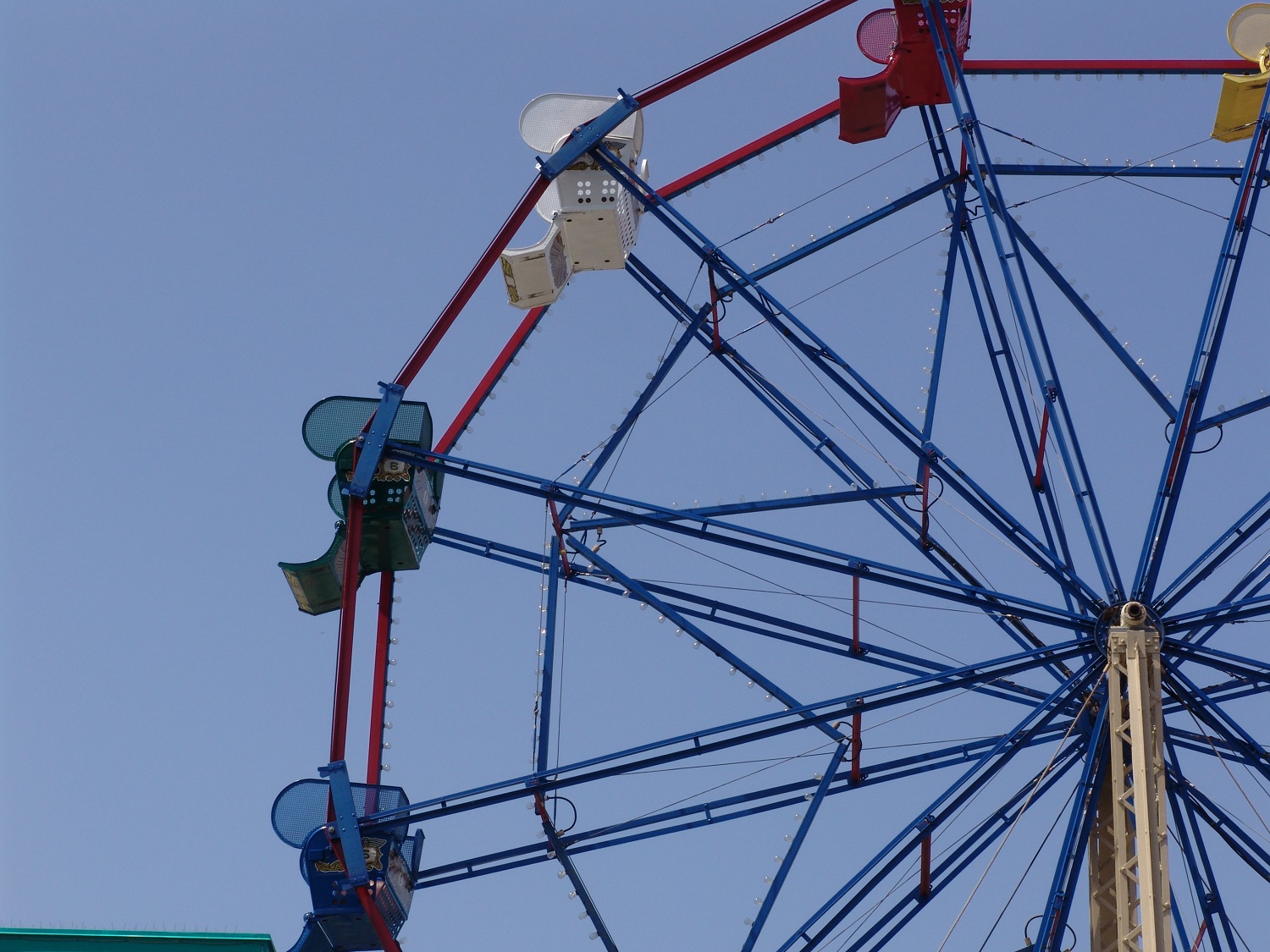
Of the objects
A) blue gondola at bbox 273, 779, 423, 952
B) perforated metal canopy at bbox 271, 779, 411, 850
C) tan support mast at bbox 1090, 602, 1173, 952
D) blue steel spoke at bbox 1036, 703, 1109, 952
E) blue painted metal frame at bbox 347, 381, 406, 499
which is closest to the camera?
tan support mast at bbox 1090, 602, 1173, 952

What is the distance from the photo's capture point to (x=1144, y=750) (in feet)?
95.2

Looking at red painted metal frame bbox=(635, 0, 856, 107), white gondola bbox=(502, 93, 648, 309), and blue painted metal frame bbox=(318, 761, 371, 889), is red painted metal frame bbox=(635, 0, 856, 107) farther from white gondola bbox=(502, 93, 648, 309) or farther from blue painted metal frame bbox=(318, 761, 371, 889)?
blue painted metal frame bbox=(318, 761, 371, 889)

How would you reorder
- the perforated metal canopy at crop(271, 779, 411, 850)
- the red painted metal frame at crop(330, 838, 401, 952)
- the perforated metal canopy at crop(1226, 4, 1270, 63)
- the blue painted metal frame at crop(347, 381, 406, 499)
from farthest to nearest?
the perforated metal canopy at crop(1226, 4, 1270, 63) < the blue painted metal frame at crop(347, 381, 406, 499) < the perforated metal canopy at crop(271, 779, 411, 850) < the red painted metal frame at crop(330, 838, 401, 952)

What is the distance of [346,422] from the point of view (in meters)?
36.1

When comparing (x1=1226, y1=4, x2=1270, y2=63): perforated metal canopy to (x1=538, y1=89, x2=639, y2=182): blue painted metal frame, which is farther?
(x1=1226, y1=4, x2=1270, y2=63): perforated metal canopy

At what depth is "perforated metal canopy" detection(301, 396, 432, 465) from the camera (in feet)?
118

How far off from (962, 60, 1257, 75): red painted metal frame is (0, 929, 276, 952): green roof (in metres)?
18.8

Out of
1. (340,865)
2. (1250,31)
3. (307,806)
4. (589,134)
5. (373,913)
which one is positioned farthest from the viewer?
(1250,31)

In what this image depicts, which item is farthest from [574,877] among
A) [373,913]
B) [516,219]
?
→ [516,219]

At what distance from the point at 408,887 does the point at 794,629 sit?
24.1ft

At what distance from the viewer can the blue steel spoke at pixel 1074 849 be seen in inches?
1200

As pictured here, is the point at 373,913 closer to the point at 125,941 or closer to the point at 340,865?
the point at 340,865

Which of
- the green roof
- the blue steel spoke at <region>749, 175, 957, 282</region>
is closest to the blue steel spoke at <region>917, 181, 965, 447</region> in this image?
the blue steel spoke at <region>749, 175, 957, 282</region>

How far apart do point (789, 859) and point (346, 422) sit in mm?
9985
